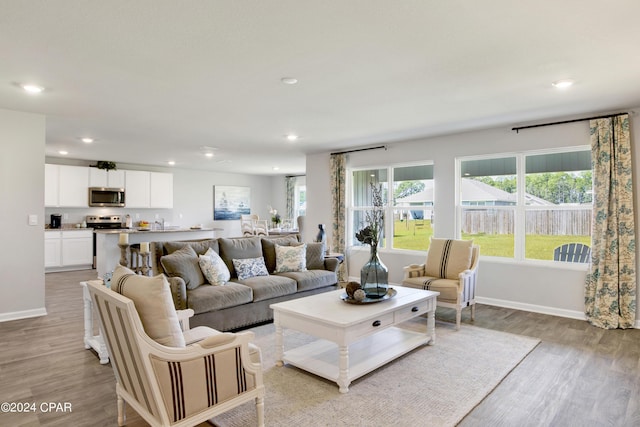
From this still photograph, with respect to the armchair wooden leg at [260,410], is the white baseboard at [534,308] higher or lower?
lower

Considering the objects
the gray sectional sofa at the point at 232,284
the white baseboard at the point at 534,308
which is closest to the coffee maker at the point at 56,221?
the gray sectional sofa at the point at 232,284

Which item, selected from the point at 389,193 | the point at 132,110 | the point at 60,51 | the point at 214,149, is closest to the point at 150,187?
the point at 214,149

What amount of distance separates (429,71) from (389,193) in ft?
11.8

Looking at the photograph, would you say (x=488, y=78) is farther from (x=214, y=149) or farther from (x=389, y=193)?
(x=214, y=149)

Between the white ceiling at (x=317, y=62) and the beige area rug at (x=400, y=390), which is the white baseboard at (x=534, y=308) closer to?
the beige area rug at (x=400, y=390)

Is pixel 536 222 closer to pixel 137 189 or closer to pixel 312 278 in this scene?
pixel 312 278

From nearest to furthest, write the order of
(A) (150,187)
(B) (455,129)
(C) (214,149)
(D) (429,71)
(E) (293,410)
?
1. (E) (293,410)
2. (D) (429,71)
3. (B) (455,129)
4. (C) (214,149)
5. (A) (150,187)

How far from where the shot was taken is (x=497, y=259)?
537 cm

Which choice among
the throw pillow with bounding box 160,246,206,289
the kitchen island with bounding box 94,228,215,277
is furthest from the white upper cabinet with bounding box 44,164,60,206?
the throw pillow with bounding box 160,246,206,289

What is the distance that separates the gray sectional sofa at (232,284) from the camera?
150 inches

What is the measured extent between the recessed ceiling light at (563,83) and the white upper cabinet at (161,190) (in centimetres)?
866

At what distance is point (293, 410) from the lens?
2.50 metres

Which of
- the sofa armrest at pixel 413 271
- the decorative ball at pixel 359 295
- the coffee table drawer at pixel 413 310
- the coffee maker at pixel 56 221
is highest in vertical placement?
the coffee maker at pixel 56 221

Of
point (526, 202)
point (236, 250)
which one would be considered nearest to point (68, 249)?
point (236, 250)
